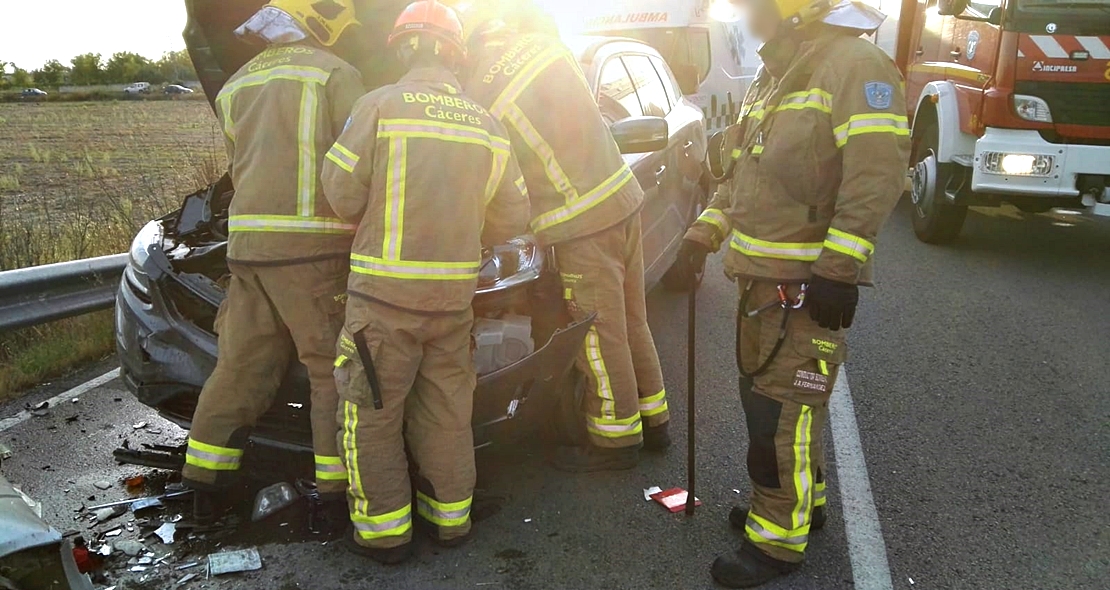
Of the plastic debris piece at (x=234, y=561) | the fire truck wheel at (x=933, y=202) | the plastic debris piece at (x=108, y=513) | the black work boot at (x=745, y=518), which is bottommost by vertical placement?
the plastic debris piece at (x=234, y=561)

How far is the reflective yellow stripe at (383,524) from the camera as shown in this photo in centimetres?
299

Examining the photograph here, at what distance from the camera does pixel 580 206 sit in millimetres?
3385

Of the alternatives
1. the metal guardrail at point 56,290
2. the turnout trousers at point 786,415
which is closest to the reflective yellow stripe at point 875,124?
the turnout trousers at point 786,415

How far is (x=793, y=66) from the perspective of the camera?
2801 mm

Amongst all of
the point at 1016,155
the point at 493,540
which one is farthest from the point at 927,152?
the point at 493,540

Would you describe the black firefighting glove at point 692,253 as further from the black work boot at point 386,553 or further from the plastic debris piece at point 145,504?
the plastic debris piece at point 145,504

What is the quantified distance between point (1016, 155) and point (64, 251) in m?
6.85

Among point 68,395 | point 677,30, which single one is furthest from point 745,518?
point 677,30

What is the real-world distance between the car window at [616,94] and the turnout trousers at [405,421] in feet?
6.23

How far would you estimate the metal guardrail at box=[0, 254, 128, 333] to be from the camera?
14.2ft

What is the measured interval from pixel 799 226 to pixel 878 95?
18.2 inches

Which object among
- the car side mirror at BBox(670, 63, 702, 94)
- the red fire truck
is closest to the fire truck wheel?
the red fire truck

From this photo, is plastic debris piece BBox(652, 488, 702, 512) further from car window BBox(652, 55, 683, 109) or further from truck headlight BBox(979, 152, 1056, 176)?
truck headlight BBox(979, 152, 1056, 176)

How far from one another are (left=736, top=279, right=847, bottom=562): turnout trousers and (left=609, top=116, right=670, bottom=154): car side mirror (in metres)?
1.13
